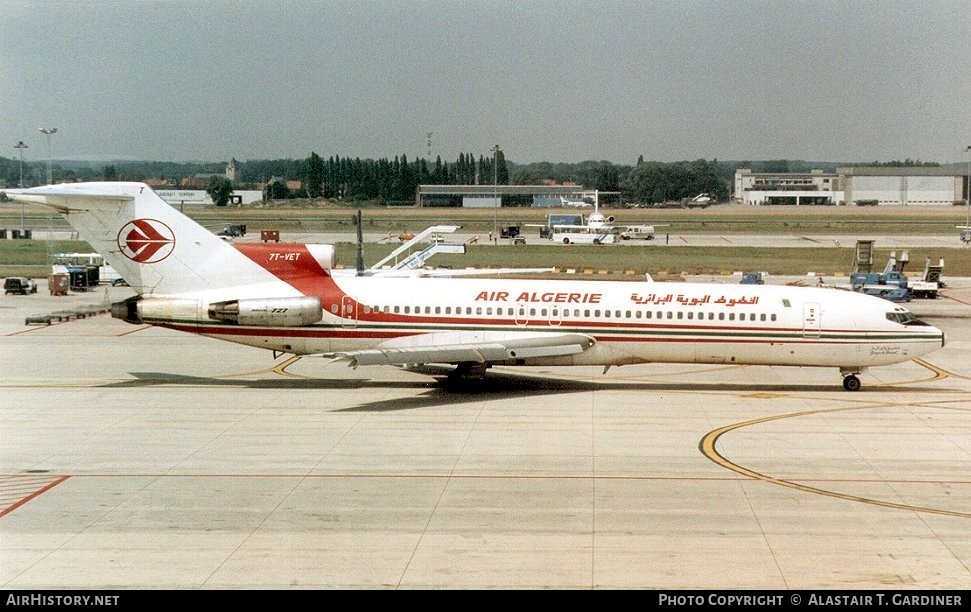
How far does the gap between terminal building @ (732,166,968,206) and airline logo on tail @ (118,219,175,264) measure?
15527 cm

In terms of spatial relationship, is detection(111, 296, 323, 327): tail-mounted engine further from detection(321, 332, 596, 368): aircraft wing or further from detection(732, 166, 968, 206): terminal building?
detection(732, 166, 968, 206): terminal building

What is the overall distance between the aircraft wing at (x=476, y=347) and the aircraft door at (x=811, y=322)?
683 centimetres

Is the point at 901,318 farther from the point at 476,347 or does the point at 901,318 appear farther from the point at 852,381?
the point at 476,347

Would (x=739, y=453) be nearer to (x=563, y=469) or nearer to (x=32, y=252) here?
(x=563, y=469)

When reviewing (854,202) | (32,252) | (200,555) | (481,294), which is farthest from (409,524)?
(854,202)

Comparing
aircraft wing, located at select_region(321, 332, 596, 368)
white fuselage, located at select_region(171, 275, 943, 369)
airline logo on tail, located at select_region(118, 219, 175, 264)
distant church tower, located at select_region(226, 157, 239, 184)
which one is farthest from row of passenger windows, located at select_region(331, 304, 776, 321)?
distant church tower, located at select_region(226, 157, 239, 184)

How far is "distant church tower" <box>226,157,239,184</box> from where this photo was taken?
50.0 m

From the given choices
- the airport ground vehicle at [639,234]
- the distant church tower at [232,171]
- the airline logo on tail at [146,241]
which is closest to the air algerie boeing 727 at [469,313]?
the airline logo on tail at [146,241]

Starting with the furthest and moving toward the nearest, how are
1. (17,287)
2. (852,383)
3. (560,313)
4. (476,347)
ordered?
(17,287)
(852,383)
(560,313)
(476,347)

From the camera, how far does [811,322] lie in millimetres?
31531

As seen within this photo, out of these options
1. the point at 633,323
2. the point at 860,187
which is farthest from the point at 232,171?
the point at 860,187

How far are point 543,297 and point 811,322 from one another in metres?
8.64

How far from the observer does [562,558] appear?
16.5 m

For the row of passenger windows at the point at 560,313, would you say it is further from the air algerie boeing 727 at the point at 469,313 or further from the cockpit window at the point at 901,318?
the cockpit window at the point at 901,318
